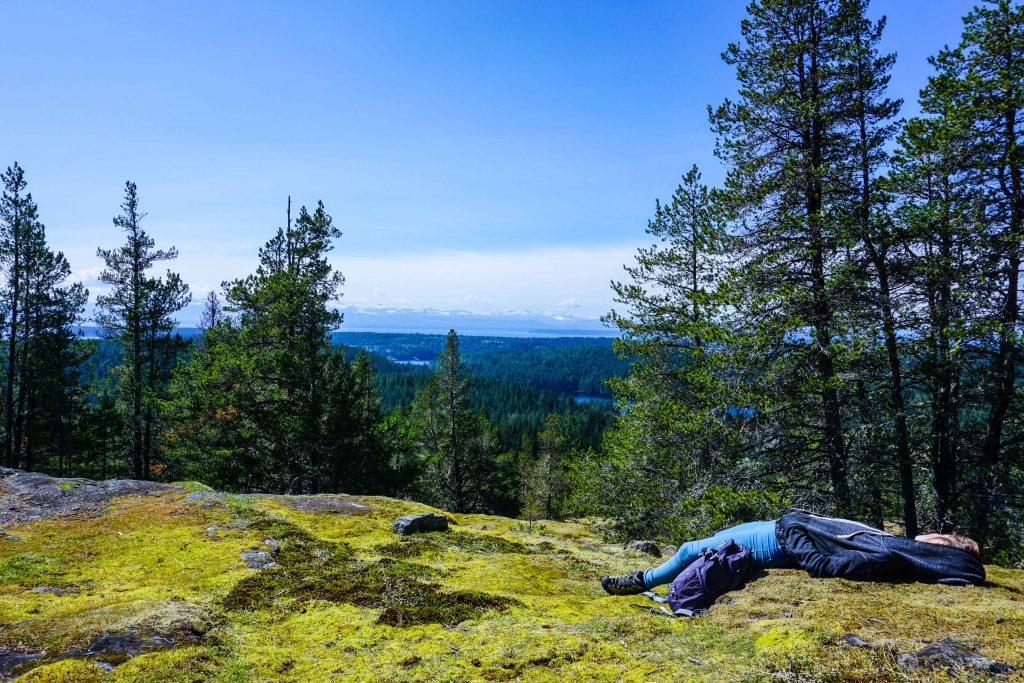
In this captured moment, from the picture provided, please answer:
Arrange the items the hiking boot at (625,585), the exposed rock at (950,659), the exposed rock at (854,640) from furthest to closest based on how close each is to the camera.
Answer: the hiking boot at (625,585) → the exposed rock at (854,640) → the exposed rock at (950,659)

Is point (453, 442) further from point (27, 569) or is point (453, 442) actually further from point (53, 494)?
point (27, 569)

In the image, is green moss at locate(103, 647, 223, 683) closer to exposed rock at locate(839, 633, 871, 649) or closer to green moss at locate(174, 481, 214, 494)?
exposed rock at locate(839, 633, 871, 649)

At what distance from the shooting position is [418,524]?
12164 mm

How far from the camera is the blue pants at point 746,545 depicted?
22.4 ft

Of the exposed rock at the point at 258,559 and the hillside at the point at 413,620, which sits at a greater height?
the hillside at the point at 413,620

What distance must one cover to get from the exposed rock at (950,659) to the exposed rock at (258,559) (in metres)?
8.71

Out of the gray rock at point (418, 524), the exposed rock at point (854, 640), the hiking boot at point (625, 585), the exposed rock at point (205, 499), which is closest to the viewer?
the exposed rock at point (854, 640)

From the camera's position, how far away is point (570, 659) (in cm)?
481

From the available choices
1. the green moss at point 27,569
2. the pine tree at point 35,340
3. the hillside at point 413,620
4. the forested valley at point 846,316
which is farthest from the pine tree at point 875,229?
the pine tree at point 35,340

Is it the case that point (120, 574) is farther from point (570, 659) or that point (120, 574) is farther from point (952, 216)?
point (952, 216)

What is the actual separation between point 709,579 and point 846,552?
172cm

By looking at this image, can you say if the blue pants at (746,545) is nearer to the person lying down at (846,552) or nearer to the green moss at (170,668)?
the person lying down at (846,552)

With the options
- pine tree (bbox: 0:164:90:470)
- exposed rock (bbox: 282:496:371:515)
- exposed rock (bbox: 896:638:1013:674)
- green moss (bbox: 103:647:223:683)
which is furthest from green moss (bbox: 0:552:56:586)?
pine tree (bbox: 0:164:90:470)

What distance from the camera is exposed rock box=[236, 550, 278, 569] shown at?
8.56m
